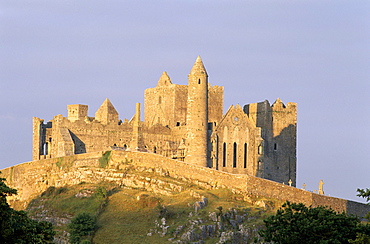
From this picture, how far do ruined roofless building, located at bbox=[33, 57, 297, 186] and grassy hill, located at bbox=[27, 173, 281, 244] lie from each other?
10.9 m

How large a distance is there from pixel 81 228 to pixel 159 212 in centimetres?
613

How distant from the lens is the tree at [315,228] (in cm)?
5259

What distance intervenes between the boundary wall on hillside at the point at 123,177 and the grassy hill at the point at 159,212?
1060 mm

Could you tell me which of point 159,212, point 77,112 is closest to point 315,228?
point 159,212

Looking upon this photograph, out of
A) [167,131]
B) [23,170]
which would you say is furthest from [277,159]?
[23,170]

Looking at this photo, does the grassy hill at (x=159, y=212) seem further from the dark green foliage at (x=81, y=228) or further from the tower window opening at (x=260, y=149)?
the tower window opening at (x=260, y=149)

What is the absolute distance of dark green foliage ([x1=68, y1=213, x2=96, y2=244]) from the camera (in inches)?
2638

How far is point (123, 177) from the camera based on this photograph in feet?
255

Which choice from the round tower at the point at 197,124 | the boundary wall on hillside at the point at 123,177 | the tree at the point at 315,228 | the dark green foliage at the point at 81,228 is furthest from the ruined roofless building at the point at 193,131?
the tree at the point at 315,228

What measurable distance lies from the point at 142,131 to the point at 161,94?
6290 millimetres

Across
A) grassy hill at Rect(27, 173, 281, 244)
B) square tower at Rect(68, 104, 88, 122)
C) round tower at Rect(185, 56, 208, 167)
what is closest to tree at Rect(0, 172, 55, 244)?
grassy hill at Rect(27, 173, 281, 244)

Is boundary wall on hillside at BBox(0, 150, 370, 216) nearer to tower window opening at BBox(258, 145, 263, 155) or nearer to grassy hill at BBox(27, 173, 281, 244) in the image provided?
grassy hill at BBox(27, 173, 281, 244)

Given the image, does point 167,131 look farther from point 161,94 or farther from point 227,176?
point 227,176

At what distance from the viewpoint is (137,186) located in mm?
76312
